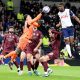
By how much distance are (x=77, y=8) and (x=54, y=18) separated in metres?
3.51

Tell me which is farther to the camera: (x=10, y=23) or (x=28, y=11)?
(x=28, y=11)

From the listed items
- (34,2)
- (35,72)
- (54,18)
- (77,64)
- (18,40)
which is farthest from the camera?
(34,2)

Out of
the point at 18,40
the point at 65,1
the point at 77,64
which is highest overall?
the point at 65,1

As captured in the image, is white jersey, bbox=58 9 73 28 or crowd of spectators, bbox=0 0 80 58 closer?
white jersey, bbox=58 9 73 28

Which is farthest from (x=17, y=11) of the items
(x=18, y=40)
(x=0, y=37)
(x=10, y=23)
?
(x=18, y=40)

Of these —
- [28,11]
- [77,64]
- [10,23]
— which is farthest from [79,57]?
[28,11]

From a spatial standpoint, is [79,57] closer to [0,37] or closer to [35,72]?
[0,37]

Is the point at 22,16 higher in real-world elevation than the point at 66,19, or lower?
higher

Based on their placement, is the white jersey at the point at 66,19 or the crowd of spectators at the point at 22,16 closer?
the white jersey at the point at 66,19

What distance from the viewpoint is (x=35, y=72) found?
16625 mm

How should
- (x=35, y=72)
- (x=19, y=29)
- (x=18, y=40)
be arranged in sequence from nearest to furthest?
(x=35, y=72)
(x=18, y=40)
(x=19, y=29)

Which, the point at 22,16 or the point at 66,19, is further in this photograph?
the point at 22,16

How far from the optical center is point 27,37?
678 inches

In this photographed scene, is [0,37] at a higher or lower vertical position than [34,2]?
lower
